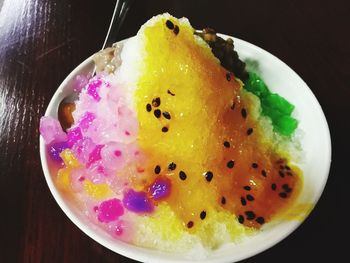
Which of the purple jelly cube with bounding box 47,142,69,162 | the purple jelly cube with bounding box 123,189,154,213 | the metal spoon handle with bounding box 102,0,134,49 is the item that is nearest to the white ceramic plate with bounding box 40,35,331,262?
the purple jelly cube with bounding box 47,142,69,162

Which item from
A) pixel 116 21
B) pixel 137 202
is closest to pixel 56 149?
pixel 137 202

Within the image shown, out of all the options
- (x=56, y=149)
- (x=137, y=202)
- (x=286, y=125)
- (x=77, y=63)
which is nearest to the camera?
(x=137, y=202)

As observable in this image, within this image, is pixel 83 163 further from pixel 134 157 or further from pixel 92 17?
pixel 92 17

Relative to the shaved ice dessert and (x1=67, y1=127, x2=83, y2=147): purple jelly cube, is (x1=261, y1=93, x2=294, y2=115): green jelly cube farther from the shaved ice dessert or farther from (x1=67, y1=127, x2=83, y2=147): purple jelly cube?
(x1=67, y1=127, x2=83, y2=147): purple jelly cube

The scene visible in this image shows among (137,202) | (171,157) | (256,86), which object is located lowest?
(137,202)

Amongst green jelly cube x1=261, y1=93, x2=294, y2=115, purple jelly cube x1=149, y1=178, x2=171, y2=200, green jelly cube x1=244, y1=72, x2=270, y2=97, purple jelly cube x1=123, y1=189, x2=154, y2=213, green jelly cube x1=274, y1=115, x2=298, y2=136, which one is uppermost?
green jelly cube x1=244, y1=72, x2=270, y2=97

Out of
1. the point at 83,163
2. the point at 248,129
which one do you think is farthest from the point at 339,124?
the point at 83,163

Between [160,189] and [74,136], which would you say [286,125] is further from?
[74,136]
